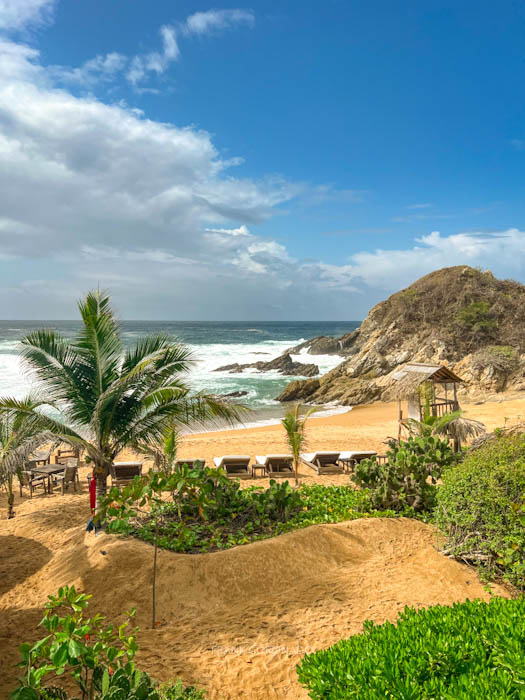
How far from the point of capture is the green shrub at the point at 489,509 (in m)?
5.93

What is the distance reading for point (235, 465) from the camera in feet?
44.6

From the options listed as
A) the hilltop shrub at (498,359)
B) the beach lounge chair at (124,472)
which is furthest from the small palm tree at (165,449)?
the hilltop shrub at (498,359)

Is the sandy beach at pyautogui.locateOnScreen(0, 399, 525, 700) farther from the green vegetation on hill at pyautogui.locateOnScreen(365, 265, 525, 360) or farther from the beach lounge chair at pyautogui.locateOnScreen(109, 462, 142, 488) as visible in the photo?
the green vegetation on hill at pyautogui.locateOnScreen(365, 265, 525, 360)

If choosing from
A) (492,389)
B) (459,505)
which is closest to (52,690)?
(459,505)

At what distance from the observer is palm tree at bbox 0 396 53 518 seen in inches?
304

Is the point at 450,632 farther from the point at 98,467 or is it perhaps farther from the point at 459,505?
the point at 98,467

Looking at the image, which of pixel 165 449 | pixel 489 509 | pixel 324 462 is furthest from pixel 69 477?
pixel 489 509

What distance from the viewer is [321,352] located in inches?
2438

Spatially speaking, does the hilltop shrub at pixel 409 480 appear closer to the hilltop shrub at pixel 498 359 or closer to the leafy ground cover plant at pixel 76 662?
the leafy ground cover plant at pixel 76 662

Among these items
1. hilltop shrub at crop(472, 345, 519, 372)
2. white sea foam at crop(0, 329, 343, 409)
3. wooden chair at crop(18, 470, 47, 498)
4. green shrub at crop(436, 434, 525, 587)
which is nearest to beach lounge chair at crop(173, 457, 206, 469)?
wooden chair at crop(18, 470, 47, 498)

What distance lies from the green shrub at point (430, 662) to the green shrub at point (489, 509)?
2.43 meters

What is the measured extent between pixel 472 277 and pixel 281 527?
3676cm

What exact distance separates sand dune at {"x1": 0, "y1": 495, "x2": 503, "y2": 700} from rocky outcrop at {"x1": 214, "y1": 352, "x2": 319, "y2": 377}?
119 ft

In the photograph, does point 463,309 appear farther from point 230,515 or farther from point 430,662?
point 430,662
